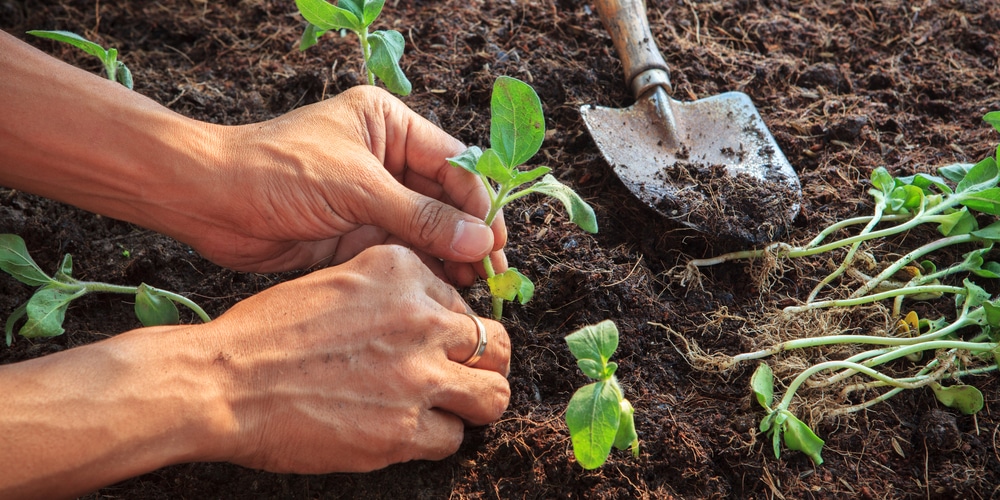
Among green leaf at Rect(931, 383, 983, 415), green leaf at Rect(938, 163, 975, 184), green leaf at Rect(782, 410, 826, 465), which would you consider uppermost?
green leaf at Rect(938, 163, 975, 184)

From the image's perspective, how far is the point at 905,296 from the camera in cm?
150

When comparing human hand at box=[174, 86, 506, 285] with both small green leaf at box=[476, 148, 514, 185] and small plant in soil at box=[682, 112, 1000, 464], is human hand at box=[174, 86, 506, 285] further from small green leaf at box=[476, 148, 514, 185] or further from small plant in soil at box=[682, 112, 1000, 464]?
small plant in soil at box=[682, 112, 1000, 464]

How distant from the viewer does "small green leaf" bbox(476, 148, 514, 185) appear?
1163 millimetres

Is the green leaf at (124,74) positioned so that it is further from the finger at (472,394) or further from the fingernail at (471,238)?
the finger at (472,394)

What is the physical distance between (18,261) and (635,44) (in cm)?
139

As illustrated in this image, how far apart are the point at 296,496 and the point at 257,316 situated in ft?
1.08

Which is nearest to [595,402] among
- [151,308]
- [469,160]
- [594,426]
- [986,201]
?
[594,426]

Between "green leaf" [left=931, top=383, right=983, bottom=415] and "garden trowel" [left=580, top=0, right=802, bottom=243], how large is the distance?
1.37 feet

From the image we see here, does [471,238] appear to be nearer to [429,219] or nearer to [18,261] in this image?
[429,219]

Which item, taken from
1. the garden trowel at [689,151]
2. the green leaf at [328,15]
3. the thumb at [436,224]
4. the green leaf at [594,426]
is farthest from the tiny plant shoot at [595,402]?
the green leaf at [328,15]

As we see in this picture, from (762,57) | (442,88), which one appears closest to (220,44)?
(442,88)

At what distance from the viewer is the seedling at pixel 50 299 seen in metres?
1.29

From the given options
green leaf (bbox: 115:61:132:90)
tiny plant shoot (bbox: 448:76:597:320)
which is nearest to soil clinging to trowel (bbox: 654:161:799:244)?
tiny plant shoot (bbox: 448:76:597:320)

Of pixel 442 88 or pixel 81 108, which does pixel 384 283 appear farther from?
pixel 442 88
